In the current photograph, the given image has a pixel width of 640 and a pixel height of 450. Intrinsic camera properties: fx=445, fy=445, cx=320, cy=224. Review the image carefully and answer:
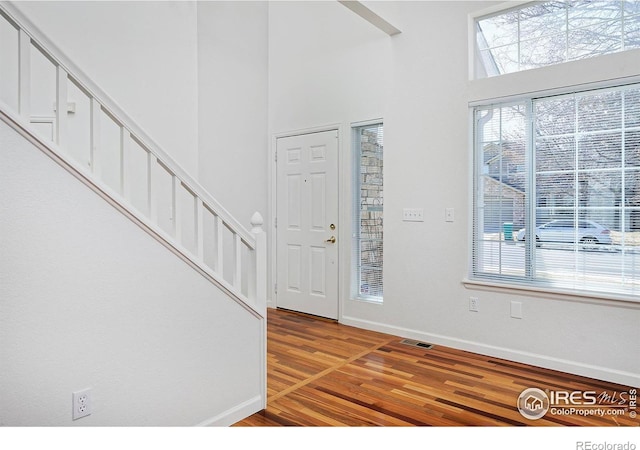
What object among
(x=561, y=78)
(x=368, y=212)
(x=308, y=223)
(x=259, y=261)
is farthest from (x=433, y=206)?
(x=259, y=261)

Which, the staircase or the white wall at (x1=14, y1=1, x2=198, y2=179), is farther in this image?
the white wall at (x1=14, y1=1, x2=198, y2=179)

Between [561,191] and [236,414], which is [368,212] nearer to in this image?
[561,191]

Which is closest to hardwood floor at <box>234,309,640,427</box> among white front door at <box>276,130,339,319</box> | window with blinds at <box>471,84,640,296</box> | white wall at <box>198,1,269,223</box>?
window with blinds at <box>471,84,640,296</box>

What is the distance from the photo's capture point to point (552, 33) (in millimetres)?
3275

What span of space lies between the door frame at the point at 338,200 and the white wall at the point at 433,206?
1.4 inches

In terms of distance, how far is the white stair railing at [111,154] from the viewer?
67.9 inches

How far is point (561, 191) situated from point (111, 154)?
3.68 metres

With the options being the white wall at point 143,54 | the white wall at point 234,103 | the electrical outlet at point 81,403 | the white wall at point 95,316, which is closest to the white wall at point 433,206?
the white wall at point 234,103

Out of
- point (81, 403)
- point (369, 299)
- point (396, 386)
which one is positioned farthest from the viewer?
point (369, 299)

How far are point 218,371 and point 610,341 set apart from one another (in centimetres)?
260

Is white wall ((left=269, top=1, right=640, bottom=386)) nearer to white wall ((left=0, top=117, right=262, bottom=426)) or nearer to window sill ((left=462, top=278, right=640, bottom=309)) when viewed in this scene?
window sill ((left=462, top=278, right=640, bottom=309))

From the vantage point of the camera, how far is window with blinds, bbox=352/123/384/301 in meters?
4.39

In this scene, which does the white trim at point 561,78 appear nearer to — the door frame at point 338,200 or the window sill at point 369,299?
the door frame at point 338,200

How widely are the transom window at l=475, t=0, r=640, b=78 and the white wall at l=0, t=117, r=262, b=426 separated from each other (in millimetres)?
2820
